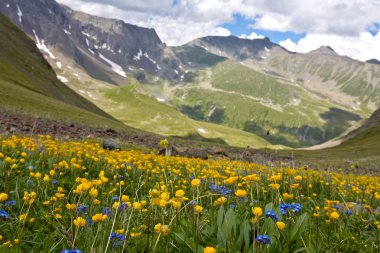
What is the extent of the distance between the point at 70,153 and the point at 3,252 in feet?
22.2

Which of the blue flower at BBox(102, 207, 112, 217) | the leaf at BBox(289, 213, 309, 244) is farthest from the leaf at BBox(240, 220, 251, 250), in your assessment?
the blue flower at BBox(102, 207, 112, 217)

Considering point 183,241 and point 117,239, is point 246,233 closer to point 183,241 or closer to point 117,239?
point 183,241

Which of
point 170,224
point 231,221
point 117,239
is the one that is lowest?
point 117,239

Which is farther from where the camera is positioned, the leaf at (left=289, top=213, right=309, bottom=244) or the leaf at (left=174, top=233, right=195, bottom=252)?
the leaf at (left=289, top=213, right=309, bottom=244)

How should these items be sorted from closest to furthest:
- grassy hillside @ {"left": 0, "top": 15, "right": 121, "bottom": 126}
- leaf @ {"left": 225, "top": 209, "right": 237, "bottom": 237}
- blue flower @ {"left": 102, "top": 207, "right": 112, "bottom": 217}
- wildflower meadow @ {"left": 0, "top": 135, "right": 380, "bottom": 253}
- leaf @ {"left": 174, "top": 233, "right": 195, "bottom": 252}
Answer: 1. wildflower meadow @ {"left": 0, "top": 135, "right": 380, "bottom": 253}
2. leaf @ {"left": 174, "top": 233, "right": 195, "bottom": 252}
3. leaf @ {"left": 225, "top": 209, "right": 237, "bottom": 237}
4. blue flower @ {"left": 102, "top": 207, "right": 112, "bottom": 217}
5. grassy hillside @ {"left": 0, "top": 15, "right": 121, "bottom": 126}

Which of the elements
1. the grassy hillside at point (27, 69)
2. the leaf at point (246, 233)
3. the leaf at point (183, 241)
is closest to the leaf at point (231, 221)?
the leaf at point (246, 233)

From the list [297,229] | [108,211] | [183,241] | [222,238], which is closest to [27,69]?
[108,211]

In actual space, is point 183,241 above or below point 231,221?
below

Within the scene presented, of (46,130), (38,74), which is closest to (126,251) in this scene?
(46,130)

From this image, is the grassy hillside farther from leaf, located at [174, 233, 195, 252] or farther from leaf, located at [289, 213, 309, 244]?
leaf, located at [289, 213, 309, 244]

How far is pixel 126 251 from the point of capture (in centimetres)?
405

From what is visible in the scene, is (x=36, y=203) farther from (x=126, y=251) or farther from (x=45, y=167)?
(x=45, y=167)

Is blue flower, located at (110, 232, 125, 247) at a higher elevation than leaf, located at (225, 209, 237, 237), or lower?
lower

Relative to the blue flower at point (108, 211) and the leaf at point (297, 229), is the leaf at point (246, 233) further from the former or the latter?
the blue flower at point (108, 211)
